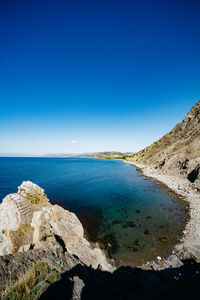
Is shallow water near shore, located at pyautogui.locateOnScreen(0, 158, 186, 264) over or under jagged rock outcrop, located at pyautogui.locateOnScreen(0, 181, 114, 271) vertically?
under

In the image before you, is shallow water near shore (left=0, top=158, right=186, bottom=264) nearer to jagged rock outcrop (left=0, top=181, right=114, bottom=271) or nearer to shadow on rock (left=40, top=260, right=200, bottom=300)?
jagged rock outcrop (left=0, top=181, right=114, bottom=271)

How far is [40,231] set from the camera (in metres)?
9.84

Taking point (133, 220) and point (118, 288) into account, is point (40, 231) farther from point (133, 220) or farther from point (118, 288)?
point (133, 220)

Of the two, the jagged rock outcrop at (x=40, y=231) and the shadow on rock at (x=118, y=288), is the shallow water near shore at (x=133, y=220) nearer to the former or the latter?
the jagged rock outcrop at (x=40, y=231)

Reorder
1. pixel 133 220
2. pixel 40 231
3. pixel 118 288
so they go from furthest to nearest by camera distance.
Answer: pixel 133 220 → pixel 40 231 → pixel 118 288

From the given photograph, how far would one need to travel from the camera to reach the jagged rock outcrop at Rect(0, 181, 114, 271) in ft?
28.9

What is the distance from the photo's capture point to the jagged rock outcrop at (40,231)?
8805mm

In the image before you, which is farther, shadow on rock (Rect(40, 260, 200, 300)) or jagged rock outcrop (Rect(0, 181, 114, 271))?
jagged rock outcrop (Rect(0, 181, 114, 271))

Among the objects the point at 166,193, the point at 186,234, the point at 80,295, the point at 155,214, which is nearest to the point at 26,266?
the point at 80,295

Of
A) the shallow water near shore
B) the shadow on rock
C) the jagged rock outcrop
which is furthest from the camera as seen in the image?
the shallow water near shore

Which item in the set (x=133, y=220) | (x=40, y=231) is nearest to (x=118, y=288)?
(x=40, y=231)

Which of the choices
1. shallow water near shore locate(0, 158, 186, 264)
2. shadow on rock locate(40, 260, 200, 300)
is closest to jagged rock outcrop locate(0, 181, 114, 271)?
shadow on rock locate(40, 260, 200, 300)

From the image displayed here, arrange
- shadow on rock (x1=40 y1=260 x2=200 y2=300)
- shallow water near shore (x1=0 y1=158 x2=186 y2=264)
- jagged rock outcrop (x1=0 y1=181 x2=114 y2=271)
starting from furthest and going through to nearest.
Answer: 1. shallow water near shore (x1=0 y1=158 x2=186 y2=264)
2. jagged rock outcrop (x1=0 y1=181 x2=114 y2=271)
3. shadow on rock (x1=40 y1=260 x2=200 y2=300)

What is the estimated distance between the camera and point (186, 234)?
1249 cm
